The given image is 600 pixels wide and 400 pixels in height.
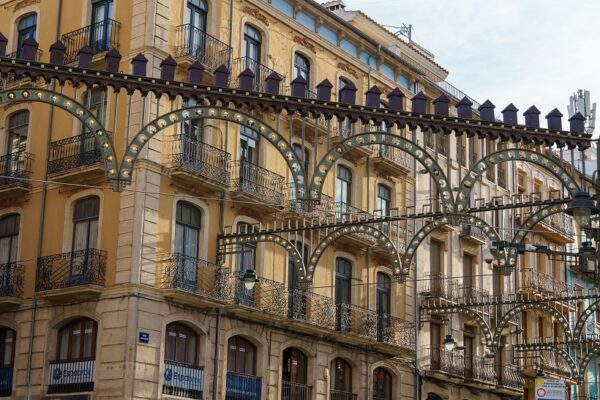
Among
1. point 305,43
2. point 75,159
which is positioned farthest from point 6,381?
point 305,43

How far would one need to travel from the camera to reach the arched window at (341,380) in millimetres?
37500

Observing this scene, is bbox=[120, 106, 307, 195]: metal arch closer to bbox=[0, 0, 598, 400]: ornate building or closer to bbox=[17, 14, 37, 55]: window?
bbox=[0, 0, 598, 400]: ornate building

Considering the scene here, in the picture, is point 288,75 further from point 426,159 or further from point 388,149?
point 426,159

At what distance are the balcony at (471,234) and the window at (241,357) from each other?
14517 millimetres

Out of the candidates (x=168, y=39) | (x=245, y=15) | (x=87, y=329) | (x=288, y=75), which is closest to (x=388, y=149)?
(x=288, y=75)

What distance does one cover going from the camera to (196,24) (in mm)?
33656

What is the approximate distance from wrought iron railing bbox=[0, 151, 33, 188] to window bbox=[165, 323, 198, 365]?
606 centimetres

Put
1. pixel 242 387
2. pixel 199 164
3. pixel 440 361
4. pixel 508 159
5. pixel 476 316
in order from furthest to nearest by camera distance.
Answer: pixel 440 361, pixel 476 316, pixel 242 387, pixel 199 164, pixel 508 159

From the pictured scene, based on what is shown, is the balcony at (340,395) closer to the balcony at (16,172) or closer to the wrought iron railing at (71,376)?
the wrought iron railing at (71,376)

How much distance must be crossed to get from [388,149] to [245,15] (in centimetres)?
865

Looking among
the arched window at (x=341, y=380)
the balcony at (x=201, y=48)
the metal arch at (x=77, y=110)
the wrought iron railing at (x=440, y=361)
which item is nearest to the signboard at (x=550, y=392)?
the wrought iron railing at (x=440, y=361)

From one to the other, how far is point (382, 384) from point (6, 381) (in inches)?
536

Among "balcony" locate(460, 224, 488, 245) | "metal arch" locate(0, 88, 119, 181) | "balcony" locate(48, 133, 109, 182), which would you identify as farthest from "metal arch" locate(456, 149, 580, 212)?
"balcony" locate(460, 224, 488, 245)

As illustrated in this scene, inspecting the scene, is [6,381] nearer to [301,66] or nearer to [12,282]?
[12,282]
